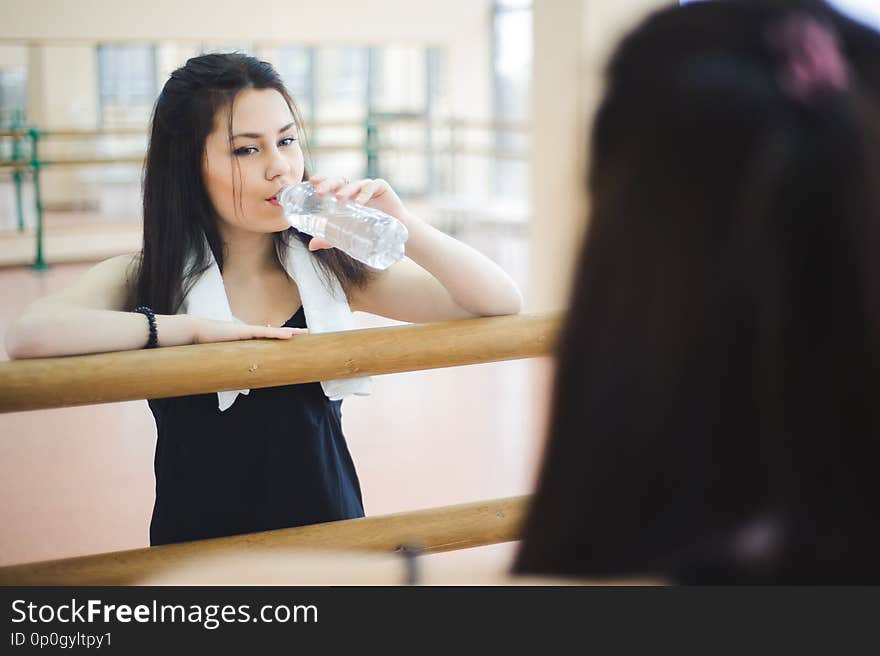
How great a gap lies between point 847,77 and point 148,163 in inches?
49.5

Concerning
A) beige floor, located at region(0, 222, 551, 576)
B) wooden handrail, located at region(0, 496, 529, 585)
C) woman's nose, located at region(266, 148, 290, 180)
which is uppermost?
woman's nose, located at region(266, 148, 290, 180)

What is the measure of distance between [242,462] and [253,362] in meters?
0.24

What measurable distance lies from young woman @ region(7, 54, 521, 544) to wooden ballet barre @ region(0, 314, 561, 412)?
67 mm

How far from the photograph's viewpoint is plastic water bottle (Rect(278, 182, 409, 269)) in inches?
63.6

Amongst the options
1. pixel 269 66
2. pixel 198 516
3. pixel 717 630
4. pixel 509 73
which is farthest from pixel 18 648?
pixel 509 73

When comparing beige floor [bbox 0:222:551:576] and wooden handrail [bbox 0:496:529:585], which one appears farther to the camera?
beige floor [bbox 0:222:551:576]

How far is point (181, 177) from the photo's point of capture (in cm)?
166

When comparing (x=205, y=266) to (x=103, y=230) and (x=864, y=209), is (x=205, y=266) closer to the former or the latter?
(x=864, y=209)

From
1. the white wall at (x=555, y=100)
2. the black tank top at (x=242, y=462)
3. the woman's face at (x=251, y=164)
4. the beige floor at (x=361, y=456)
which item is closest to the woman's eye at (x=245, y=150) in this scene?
the woman's face at (x=251, y=164)

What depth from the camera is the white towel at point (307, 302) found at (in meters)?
1.62

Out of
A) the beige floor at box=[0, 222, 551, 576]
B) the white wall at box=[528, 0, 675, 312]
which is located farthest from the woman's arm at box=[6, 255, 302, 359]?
the white wall at box=[528, 0, 675, 312]

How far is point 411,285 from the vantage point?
176 centimetres

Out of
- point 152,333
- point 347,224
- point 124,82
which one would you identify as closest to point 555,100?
point 347,224

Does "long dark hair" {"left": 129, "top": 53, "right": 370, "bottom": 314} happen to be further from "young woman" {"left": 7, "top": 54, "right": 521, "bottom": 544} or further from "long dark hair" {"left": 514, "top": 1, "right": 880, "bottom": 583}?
"long dark hair" {"left": 514, "top": 1, "right": 880, "bottom": 583}
